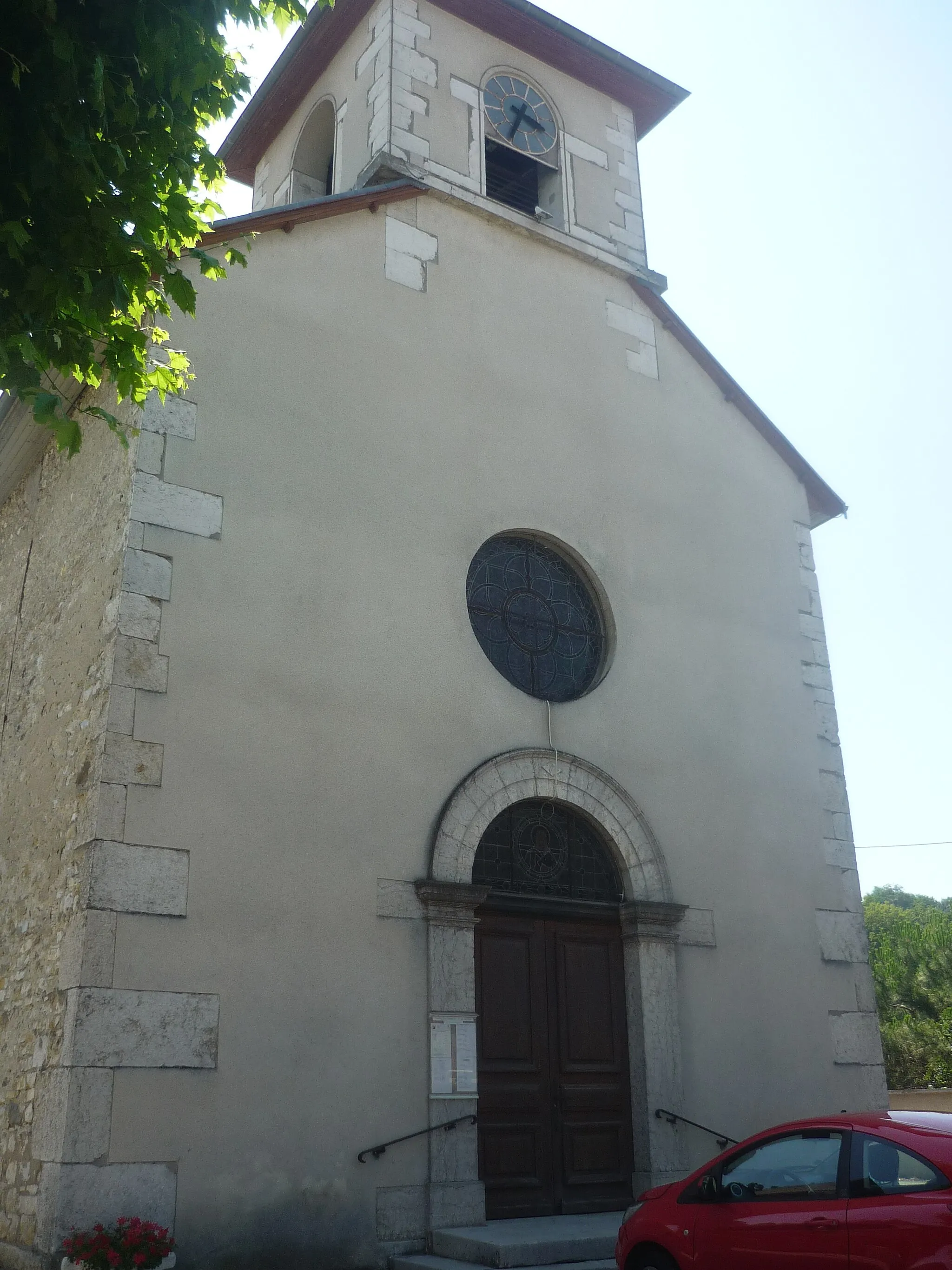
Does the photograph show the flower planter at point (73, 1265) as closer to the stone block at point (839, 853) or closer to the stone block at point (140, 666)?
the stone block at point (140, 666)

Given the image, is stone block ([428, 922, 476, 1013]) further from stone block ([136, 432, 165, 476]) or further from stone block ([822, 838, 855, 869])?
stone block ([822, 838, 855, 869])

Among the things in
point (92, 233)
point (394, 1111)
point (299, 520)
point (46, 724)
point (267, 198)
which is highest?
point (267, 198)

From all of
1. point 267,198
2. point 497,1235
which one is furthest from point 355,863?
point 267,198

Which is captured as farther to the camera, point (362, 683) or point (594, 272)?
point (594, 272)

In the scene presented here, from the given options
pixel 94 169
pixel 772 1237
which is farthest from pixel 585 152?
pixel 772 1237

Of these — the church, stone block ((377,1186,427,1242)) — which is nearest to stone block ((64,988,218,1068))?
the church

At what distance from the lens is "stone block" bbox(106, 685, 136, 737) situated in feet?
22.5

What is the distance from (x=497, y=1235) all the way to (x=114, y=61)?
20.5 feet

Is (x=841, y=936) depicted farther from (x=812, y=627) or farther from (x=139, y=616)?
(x=139, y=616)

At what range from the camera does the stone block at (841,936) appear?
9.54m

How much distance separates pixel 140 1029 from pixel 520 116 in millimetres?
8985

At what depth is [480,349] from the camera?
967 cm

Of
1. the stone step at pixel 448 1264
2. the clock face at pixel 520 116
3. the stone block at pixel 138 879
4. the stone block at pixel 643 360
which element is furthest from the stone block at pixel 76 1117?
the clock face at pixel 520 116

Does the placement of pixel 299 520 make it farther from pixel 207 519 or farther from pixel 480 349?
pixel 480 349
